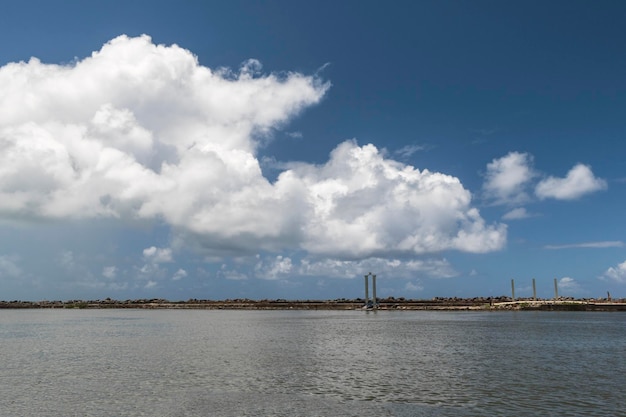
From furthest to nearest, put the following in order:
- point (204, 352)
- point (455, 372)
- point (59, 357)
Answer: point (204, 352) < point (59, 357) < point (455, 372)

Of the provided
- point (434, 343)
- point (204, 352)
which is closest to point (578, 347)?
point (434, 343)

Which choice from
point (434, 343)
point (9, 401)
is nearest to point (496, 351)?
point (434, 343)

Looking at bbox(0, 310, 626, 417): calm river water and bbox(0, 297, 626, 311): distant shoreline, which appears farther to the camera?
bbox(0, 297, 626, 311): distant shoreline

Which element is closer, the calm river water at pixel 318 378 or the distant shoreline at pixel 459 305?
the calm river water at pixel 318 378

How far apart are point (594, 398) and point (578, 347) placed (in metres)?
28.1

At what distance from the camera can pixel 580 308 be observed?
136625 millimetres

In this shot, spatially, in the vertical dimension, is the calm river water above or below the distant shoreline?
below

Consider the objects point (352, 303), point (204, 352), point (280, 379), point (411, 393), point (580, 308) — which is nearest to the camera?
point (411, 393)

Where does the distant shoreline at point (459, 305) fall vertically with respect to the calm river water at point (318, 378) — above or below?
above

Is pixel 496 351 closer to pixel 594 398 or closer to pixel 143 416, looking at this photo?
pixel 594 398

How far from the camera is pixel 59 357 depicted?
47094 millimetres

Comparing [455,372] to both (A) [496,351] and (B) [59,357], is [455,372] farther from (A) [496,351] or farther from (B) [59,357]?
(B) [59,357]

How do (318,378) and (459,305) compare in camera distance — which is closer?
(318,378)

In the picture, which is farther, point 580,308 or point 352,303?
point 352,303
